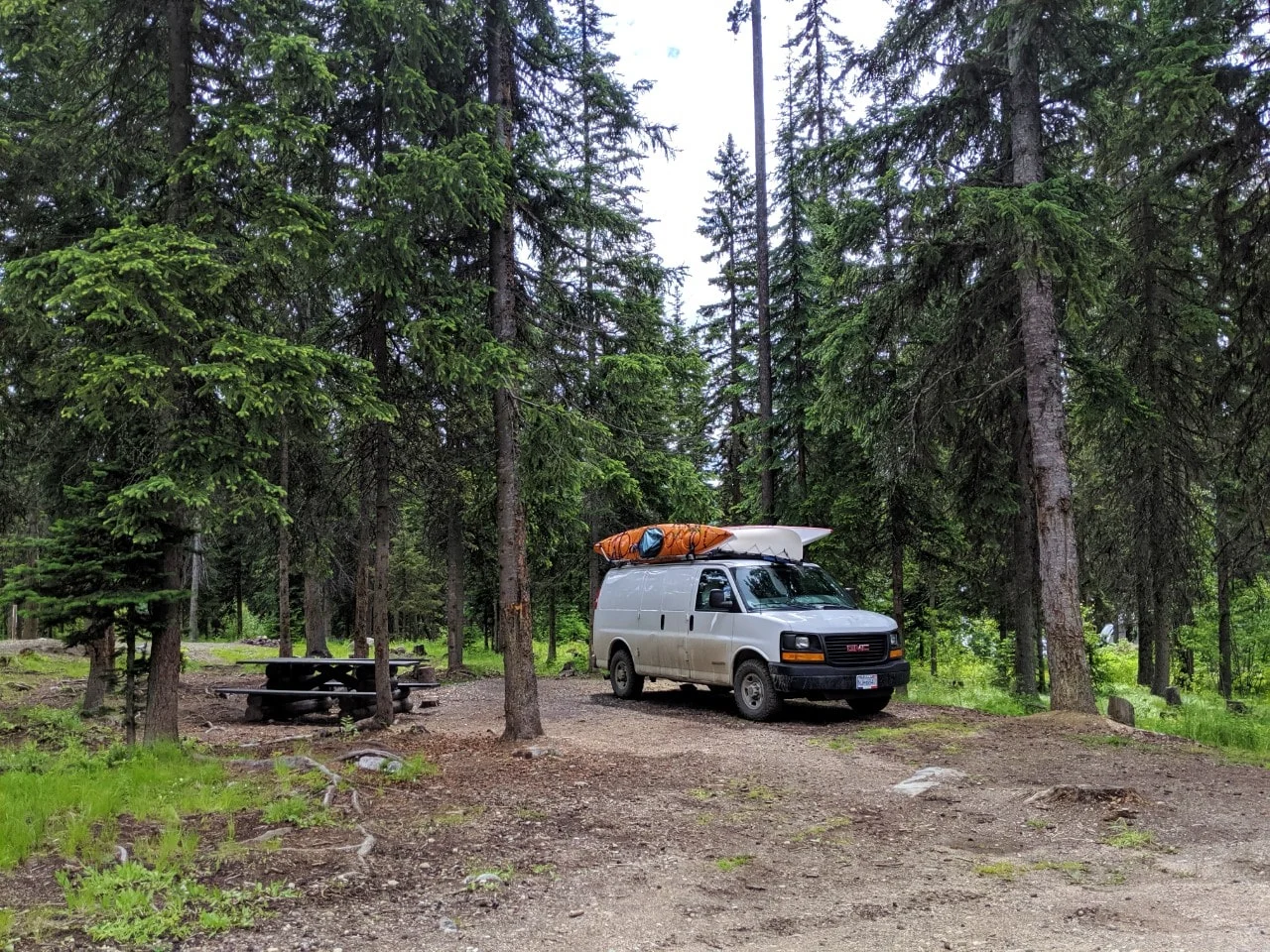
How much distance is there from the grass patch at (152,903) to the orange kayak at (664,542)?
8993 millimetres

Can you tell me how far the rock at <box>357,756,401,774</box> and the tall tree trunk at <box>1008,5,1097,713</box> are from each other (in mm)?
8153

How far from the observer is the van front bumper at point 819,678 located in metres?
11.0

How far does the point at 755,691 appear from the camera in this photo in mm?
11711

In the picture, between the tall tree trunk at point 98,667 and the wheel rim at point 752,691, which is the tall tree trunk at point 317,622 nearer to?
the tall tree trunk at point 98,667

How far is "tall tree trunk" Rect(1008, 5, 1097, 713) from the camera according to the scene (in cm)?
1081

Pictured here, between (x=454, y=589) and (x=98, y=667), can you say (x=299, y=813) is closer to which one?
(x=98, y=667)

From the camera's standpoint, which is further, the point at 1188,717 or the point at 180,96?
the point at 1188,717

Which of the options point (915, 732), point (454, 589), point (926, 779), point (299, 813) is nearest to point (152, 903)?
point (299, 813)

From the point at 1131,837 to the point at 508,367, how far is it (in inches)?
273

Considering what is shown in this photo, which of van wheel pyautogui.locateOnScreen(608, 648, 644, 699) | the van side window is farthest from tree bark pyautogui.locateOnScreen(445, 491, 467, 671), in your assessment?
the van side window

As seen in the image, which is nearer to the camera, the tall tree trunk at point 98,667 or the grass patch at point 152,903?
the grass patch at point 152,903

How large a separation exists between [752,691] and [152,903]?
853 centimetres

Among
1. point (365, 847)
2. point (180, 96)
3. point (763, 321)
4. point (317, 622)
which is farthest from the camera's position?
point (317, 622)

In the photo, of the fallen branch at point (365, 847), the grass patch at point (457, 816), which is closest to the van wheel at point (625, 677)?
the grass patch at point (457, 816)
